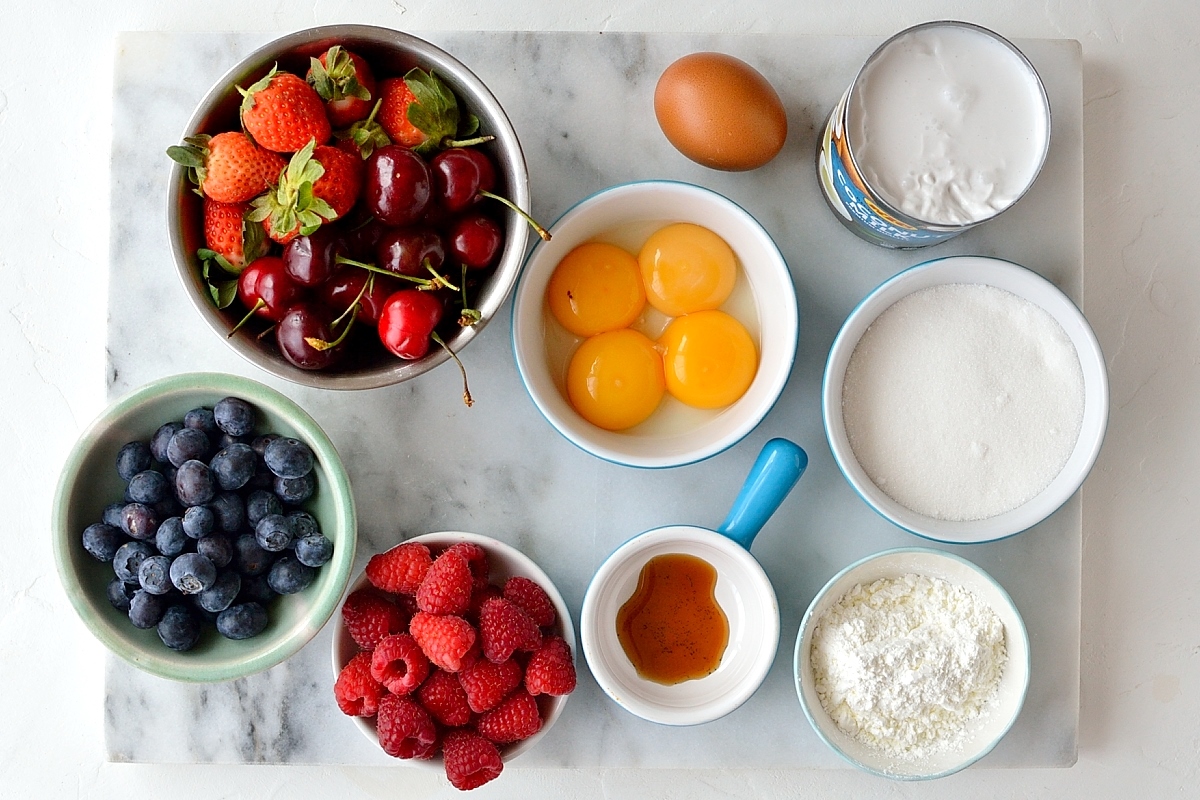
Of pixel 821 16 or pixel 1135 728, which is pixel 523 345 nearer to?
pixel 821 16

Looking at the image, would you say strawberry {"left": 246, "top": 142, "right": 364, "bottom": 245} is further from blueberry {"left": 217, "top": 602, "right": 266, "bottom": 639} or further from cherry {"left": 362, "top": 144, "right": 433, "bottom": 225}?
blueberry {"left": 217, "top": 602, "right": 266, "bottom": 639}

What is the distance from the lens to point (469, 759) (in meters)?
1.04

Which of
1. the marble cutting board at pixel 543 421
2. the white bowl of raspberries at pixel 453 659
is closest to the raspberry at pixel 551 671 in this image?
the white bowl of raspberries at pixel 453 659

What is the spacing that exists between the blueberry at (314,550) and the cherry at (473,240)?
1.10 feet

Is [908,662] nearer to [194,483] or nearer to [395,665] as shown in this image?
[395,665]

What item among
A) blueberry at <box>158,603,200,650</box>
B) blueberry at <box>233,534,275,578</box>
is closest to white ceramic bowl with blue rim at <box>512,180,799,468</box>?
blueberry at <box>233,534,275,578</box>

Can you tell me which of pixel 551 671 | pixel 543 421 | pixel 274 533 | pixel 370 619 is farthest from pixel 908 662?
pixel 274 533

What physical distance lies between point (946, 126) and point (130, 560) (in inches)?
38.5

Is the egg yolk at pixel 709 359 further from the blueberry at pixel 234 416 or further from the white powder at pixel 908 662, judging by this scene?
the blueberry at pixel 234 416

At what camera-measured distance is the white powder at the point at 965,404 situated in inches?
43.6

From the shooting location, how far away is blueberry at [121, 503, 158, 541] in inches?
38.9

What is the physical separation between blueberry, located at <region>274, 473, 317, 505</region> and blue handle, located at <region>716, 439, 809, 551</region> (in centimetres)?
46

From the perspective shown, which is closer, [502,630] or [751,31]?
[502,630]

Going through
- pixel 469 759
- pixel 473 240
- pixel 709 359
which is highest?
pixel 473 240
